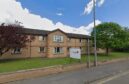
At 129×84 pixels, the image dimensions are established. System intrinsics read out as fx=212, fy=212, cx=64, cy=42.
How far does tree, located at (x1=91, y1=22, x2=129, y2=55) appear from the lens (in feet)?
176

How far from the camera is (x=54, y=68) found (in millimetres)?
24203

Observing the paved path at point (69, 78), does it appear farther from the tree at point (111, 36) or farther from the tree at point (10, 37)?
the tree at point (111, 36)

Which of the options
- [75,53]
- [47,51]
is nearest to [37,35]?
→ [47,51]

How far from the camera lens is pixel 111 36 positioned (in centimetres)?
5416

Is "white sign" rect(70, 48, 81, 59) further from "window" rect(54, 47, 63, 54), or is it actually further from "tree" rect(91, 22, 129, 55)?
A: "tree" rect(91, 22, 129, 55)

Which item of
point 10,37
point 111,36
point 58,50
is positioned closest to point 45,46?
point 58,50

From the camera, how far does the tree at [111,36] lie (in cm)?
5350

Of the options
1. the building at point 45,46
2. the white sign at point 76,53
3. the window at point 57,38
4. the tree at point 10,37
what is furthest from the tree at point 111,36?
the tree at point 10,37

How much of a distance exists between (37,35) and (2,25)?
12.0m

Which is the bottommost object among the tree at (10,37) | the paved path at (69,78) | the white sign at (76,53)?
the paved path at (69,78)

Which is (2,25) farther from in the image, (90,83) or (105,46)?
(105,46)

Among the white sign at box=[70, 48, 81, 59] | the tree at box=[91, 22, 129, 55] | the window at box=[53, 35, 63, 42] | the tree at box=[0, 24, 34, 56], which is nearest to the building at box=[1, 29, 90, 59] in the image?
the window at box=[53, 35, 63, 42]

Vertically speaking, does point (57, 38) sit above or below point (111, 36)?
below

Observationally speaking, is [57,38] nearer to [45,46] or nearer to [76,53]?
[45,46]
